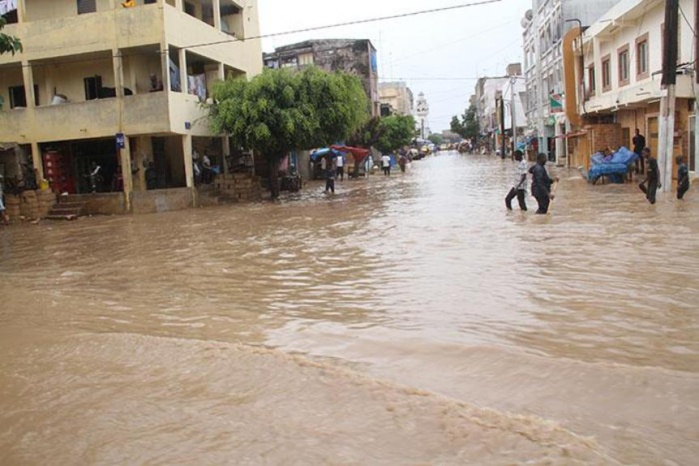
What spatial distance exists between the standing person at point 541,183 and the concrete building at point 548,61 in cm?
2312

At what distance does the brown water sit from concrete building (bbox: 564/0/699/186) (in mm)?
9683

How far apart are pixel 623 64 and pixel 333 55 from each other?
33306mm

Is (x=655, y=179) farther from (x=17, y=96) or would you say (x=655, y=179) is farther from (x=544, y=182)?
(x=17, y=96)

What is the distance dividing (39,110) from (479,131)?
86.9 meters

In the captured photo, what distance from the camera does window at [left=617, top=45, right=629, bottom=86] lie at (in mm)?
25750

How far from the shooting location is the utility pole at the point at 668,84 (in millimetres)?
16297

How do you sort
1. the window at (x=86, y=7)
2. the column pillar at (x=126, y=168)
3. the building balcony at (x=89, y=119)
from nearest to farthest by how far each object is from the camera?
the building balcony at (x=89, y=119) < the column pillar at (x=126, y=168) < the window at (x=86, y=7)

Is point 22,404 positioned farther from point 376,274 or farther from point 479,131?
point 479,131

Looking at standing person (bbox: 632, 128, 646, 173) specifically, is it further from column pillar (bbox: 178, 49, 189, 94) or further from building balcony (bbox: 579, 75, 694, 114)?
column pillar (bbox: 178, 49, 189, 94)

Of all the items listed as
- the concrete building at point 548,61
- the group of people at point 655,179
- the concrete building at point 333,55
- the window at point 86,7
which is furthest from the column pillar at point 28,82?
the concrete building at point 333,55

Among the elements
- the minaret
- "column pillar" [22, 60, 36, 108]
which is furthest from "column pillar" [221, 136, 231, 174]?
the minaret

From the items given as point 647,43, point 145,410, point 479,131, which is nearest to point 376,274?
point 145,410

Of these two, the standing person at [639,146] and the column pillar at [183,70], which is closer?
the standing person at [639,146]

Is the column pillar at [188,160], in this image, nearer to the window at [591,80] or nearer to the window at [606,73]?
the window at [606,73]
